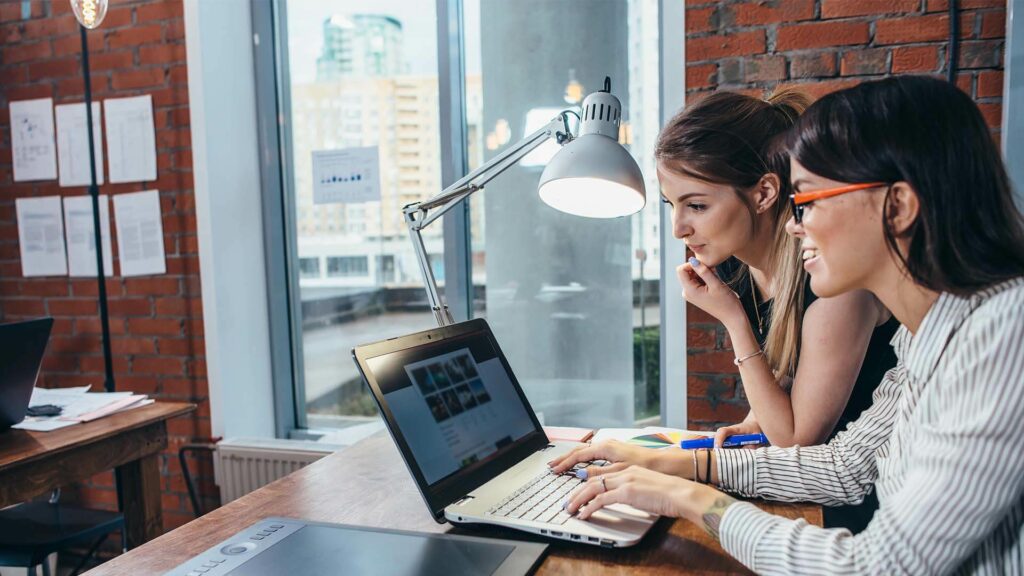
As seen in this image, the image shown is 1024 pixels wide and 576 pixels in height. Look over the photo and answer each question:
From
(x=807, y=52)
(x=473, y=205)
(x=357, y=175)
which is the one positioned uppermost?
(x=807, y=52)

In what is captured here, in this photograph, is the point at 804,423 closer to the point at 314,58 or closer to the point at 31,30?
the point at 314,58

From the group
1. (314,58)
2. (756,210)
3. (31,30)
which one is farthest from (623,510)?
(31,30)

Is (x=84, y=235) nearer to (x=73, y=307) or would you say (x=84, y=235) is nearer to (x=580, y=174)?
(x=73, y=307)

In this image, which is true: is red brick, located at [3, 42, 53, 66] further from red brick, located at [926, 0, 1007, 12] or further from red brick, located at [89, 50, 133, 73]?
red brick, located at [926, 0, 1007, 12]

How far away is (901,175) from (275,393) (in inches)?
92.6

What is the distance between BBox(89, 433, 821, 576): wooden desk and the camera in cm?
85

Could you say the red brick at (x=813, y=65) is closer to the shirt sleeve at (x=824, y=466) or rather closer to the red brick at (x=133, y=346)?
the shirt sleeve at (x=824, y=466)

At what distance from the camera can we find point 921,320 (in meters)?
0.81

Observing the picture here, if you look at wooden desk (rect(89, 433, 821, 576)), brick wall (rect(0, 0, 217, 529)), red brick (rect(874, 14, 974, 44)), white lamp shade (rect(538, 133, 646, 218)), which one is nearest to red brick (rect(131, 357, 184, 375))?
brick wall (rect(0, 0, 217, 529))

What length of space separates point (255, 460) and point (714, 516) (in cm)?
191

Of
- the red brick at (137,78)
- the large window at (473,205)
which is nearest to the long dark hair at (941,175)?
the large window at (473,205)

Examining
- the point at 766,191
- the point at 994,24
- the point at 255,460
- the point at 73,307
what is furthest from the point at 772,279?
the point at 73,307

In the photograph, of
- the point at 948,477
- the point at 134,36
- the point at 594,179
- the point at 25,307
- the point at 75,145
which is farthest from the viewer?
the point at 25,307

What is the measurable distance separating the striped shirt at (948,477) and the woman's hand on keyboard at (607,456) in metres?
0.27
